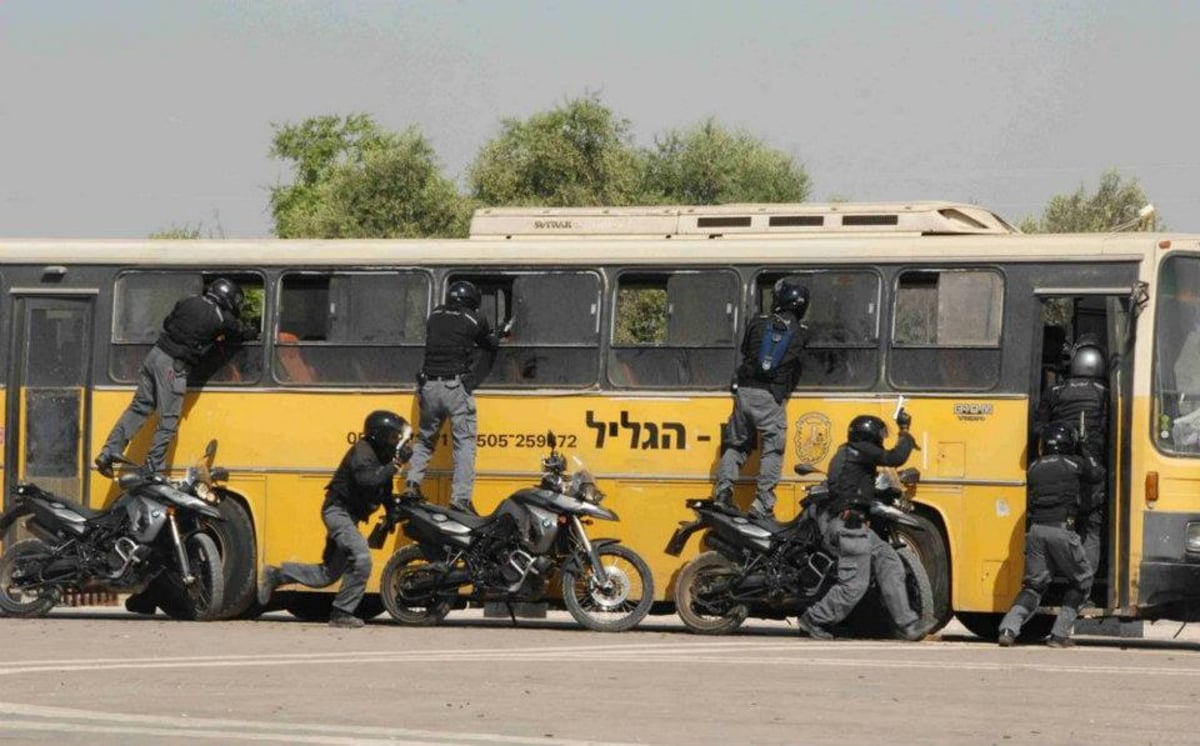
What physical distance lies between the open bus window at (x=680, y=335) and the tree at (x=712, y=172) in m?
43.6

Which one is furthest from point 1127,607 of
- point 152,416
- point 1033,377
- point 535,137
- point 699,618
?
point 535,137

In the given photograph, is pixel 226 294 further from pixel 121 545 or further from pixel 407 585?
pixel 407 585

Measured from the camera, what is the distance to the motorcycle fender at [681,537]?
1978cm

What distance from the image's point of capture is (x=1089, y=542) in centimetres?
1902

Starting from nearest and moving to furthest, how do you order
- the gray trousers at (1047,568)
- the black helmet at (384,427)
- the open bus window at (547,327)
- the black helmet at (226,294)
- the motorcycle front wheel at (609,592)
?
the gray trousers at (1047,568)
the motorcycle front wheel at (609,592)
the black helmet at (384,427)
the open bus window at (547,327)
the black helmet at (226,294)

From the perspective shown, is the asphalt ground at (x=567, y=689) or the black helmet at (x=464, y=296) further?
the black helmet at (x=464, y=296)

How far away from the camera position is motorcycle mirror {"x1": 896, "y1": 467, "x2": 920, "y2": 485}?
63.3 ft

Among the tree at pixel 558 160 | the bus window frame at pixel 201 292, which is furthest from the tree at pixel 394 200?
the bus window frame at pixel 201 292

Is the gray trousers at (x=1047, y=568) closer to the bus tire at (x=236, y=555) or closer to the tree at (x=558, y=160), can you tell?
the bus tire at (x=236, y=555)

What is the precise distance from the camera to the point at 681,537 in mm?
19875

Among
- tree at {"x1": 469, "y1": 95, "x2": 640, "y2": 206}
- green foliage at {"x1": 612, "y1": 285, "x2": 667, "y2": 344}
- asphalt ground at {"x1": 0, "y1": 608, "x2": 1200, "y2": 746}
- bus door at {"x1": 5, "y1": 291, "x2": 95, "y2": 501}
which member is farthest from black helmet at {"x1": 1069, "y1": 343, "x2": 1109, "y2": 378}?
tree at {"x1": 469, "y1": 95, "x2": 640, "y2": 206}

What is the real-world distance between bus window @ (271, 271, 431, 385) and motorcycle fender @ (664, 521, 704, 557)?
2.43 m

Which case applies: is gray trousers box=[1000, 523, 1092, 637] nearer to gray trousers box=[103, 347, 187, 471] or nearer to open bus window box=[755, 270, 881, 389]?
open bus window box=[755, 270, 881, 389]

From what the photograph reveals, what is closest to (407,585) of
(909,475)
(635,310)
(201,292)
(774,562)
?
(635,310)
